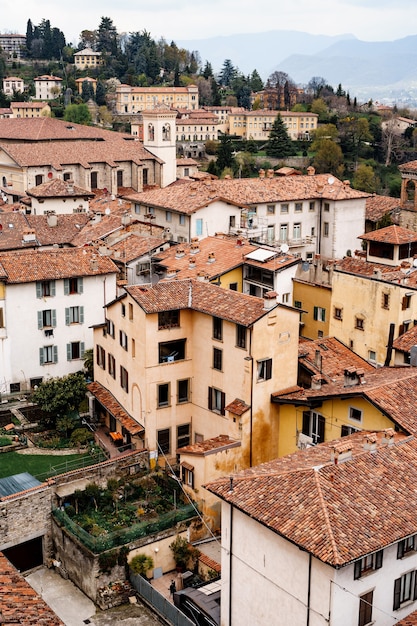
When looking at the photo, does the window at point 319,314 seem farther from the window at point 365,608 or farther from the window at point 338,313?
the window at point 365,608

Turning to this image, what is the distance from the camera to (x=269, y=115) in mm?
127500

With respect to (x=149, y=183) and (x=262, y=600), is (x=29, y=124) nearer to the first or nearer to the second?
(x=149, y=183)

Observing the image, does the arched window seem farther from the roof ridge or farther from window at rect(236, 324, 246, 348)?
the roof ridge

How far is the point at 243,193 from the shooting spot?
1999 inches

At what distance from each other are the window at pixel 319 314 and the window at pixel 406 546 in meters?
18.9

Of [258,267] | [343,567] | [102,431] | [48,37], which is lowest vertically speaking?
[102,431]

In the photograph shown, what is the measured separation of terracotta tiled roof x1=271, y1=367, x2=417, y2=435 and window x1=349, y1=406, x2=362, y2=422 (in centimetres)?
68

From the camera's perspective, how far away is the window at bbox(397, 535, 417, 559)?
746 inches

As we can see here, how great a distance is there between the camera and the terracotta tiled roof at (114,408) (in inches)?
1173

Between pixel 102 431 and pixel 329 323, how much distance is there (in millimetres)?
11520

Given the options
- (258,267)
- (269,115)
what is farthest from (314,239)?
(269,115)

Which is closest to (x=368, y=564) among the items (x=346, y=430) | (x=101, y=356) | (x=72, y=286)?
(x=346, y=430)

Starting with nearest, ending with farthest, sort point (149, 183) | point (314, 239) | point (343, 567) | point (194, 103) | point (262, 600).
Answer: point (343, 567) < point (262, 600) < point (314, 239) < point (149, 183) < point (194, 103)

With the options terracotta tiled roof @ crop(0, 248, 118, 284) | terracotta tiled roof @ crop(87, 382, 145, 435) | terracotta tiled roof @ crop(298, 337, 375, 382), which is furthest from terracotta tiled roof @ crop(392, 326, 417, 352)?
terracotta tiled roof @ crop(0, 248, 118, 284)
